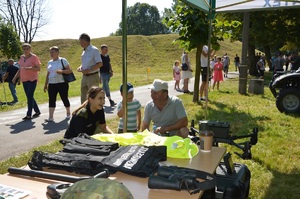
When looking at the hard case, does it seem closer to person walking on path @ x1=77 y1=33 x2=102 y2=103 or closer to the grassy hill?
person walking on path @ x1=77 y1=33 x2=102 y2=103

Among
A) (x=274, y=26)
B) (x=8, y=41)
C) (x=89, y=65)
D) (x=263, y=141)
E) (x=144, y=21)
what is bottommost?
(x=263, y=141)

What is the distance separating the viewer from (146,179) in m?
2.30

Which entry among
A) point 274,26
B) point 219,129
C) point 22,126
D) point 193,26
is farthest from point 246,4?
point 274,26

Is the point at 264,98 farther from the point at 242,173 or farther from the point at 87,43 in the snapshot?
the point at 242,173

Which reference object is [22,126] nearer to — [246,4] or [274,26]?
[246,4]

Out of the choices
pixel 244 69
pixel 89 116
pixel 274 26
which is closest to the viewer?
pixel 89 116

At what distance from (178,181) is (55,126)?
6281 millimetres

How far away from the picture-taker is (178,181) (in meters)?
2.08

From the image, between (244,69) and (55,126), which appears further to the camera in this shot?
(244,69)

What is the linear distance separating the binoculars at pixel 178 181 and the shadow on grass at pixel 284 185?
87.8 inches

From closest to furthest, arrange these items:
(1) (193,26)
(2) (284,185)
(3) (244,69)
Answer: (2) (284,185) < (1) (193,26) < (3) (244,69)

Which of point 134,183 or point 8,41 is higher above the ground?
point 8,41

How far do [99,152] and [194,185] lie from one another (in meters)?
0.83

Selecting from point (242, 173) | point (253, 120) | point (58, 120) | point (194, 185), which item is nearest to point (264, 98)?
point (253, 120)
